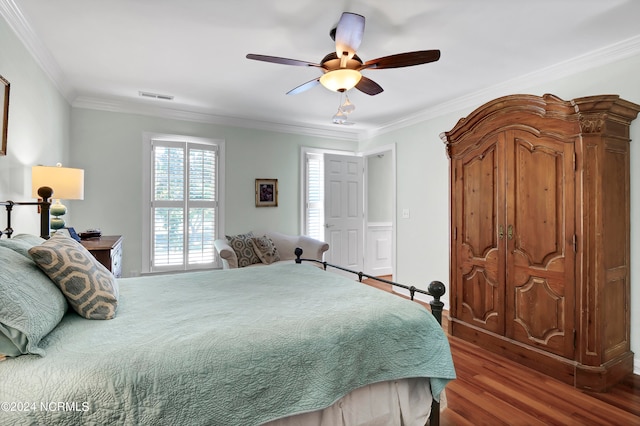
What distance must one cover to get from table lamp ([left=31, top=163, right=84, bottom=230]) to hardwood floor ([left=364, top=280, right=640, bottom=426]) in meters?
3.13

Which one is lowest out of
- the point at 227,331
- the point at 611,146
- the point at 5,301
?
the point at 227,331

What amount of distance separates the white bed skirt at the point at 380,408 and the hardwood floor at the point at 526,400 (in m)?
0.48

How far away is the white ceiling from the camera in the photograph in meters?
2.24

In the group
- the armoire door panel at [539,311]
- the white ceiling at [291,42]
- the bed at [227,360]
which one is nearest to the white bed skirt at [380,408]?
the bed at [227,360]

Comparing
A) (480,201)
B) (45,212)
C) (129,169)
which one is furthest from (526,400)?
(129,169)

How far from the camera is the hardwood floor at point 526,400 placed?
6.72ft

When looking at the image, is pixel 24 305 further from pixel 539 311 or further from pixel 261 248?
pixel 261 248

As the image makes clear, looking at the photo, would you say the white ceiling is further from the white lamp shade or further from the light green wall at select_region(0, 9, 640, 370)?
the white lamp shade

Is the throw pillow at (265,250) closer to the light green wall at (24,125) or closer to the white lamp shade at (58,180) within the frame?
the white lamp shade at (58,180)

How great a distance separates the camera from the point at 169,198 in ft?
14.9

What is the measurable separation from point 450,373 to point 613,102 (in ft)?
7.01

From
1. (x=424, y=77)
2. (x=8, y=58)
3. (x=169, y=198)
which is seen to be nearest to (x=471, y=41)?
(x=424, y=77)

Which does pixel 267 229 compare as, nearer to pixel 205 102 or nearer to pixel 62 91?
pixel 205 102

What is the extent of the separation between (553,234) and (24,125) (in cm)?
409
